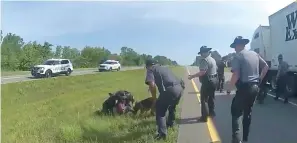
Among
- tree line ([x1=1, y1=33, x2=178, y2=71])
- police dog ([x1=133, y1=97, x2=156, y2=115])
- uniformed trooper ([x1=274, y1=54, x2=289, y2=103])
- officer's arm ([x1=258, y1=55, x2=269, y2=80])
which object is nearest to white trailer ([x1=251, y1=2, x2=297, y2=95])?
uniformed trooper ([x1=274, y1=54, x2=289, y2=103])

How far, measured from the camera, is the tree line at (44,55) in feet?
210

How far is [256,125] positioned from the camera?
847cm

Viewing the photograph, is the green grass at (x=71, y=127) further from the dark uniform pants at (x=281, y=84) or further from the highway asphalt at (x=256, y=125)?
the dark uniform pants at (x=281, y=84)

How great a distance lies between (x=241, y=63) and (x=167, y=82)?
1.43 metres

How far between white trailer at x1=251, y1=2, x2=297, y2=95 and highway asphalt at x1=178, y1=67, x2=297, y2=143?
2223 mm

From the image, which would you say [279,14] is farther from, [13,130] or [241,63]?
[13,130]

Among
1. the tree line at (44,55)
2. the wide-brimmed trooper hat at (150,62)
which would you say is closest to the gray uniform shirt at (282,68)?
the wide-brimmed trooper hat at (150,62)

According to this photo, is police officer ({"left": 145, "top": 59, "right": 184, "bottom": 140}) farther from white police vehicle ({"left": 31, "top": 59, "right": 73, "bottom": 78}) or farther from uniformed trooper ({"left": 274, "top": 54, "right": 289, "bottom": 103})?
white police vehicle ({"left": 31, "top": 59, "right": 73, "bottom": 78})

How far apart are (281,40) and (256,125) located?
7.78 metres

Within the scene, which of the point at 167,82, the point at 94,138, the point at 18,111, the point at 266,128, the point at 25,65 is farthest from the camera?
the point at 25,65

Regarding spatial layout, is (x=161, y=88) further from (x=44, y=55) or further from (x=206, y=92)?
(x=44, y=55)

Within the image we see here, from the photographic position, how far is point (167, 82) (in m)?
6.89

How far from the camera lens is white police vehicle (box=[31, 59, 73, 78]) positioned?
3350 cm

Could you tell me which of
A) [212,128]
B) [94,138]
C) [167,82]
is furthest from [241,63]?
[94,138]
